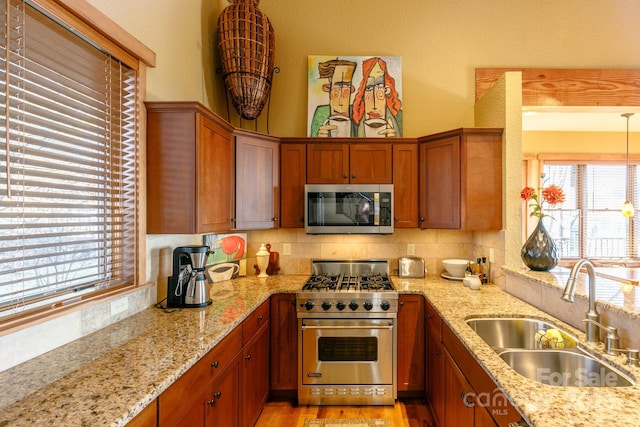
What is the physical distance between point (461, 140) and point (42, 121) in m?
2.64

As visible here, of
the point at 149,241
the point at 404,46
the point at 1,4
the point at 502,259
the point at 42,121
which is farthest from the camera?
the point at 404,46

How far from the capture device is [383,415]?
2445 mm

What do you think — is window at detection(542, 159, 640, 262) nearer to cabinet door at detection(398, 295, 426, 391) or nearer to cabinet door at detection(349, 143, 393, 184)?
cabinet door at detection(349, 143, 393, 184)

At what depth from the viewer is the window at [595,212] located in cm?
552

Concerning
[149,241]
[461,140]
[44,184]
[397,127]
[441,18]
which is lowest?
[149,241]

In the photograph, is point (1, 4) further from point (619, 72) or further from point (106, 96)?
point (619, 72)

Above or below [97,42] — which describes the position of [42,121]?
below

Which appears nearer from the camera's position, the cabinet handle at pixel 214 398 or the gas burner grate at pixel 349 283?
the cabinet handle at pixel 214 398

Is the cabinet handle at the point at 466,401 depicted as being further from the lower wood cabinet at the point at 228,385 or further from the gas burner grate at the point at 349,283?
the lower wood cabinet at the point at 228,385

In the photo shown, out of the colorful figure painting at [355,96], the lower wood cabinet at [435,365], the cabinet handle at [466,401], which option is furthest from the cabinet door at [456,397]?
the colorful figure painting at [355,96]

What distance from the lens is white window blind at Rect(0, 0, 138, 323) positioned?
1192 mm

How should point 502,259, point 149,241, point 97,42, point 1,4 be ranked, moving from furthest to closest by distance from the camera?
point 502,259 → point 149,241 → point 97,42 → point 1,4

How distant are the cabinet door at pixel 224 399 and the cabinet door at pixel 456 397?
3.92ft

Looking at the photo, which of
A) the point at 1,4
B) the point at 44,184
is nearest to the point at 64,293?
the point at 44,184
